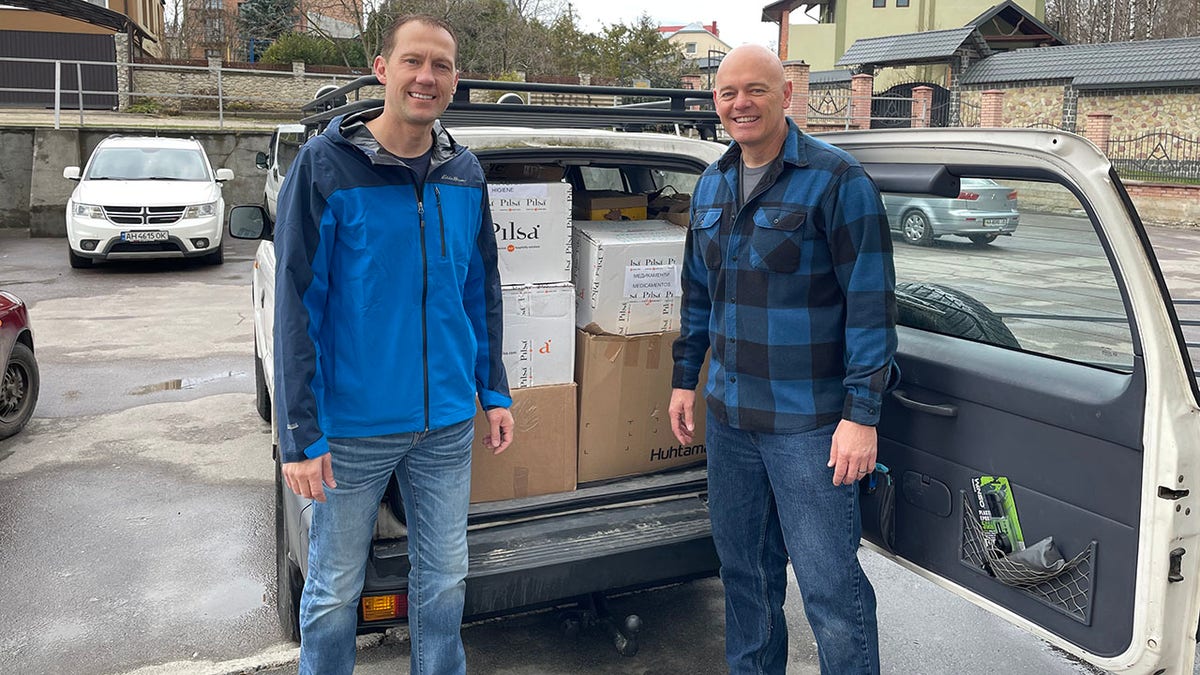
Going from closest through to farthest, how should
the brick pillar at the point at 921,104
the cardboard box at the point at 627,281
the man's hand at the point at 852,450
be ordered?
1. the man's hand at the point at 852,450
2. the cardboard box at the point at 627,281
3. the brick pillar at the point at 921,104

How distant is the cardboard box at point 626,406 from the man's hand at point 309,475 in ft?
3.91

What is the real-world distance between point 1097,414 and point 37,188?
17538mm

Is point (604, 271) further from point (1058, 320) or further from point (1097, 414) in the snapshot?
point (1097, 414)

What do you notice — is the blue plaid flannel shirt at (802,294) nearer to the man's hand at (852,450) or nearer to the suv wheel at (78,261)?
the man's hand at (852,450)

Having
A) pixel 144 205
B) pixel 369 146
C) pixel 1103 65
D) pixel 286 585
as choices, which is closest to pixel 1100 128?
pixel 1103 65

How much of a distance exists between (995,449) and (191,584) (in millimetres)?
3198

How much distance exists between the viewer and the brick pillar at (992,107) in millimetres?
28375

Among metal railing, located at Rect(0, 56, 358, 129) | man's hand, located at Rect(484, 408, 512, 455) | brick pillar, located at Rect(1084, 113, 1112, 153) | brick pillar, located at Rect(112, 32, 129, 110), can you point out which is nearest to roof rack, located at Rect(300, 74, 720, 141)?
man's hand, located at Rect(484, 408, 512, 455)

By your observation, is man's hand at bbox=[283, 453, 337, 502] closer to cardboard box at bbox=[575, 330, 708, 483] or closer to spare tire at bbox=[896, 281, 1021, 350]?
cardboard box at bbox=[575, 330, 708, 483]

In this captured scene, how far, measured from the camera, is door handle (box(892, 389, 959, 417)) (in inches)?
95.6

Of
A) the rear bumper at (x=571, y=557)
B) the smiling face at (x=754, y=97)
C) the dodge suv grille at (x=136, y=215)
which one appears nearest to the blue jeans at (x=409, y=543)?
the rear bumper at (x=571, y=557)

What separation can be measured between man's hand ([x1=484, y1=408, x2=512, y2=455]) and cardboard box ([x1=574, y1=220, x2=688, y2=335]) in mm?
676

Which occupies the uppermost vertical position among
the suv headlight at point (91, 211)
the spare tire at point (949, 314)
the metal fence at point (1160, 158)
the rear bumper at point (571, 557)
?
the metal fence at point (1160, 158)

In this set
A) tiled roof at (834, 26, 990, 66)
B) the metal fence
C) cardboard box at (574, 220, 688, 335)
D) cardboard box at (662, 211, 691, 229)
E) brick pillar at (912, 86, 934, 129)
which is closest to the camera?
cardboard box at (574, 220, 688, 335)
